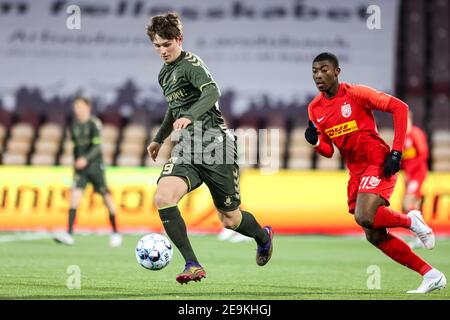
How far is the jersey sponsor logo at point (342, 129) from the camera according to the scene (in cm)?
754

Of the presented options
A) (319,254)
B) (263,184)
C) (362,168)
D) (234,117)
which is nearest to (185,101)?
(362,168)

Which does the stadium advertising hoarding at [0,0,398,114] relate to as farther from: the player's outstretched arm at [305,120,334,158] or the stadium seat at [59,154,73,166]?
the player's outstretched arm at [305,120,334,158]

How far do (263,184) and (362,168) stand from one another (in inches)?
306

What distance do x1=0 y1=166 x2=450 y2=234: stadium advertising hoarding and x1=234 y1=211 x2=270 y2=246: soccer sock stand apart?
6973mm

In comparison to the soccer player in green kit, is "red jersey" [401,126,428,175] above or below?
below

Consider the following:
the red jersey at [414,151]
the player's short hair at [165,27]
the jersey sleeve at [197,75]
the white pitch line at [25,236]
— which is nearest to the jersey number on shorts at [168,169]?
A: the jersey sleeve at [197,75]

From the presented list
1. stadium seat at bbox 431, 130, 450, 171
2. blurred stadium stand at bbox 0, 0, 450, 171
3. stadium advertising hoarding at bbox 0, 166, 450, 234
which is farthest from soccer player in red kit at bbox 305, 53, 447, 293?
stadium seat at bbox 431, 130, 450, 171

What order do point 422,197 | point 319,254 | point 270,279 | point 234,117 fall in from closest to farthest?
point 270,279 < point 319,254 < point 422,197 < point 234,117

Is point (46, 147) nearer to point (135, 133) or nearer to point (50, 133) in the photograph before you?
point (50, 133)

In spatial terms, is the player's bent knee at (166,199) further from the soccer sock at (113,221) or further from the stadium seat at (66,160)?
the stadium seat at (66,160)

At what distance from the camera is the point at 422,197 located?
49.1 feet

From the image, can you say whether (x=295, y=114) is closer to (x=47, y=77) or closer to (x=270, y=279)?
(x=47, y=77)

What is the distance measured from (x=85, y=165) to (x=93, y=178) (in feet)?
0.96

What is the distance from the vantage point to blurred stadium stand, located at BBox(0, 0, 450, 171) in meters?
18.0
